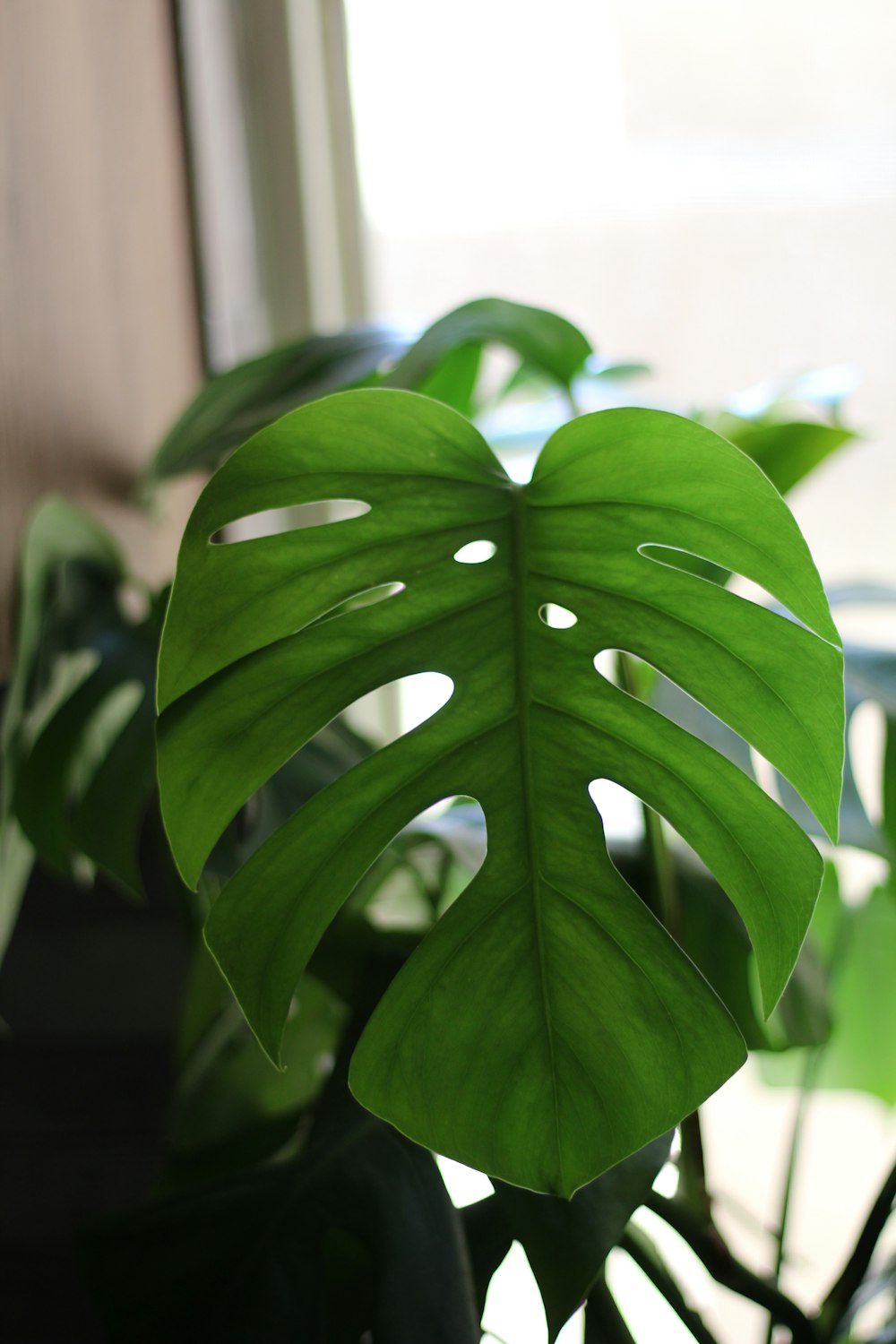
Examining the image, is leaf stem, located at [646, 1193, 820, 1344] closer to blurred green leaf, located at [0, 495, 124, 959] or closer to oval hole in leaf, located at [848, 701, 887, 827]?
blurred green leaf, located at [0, 495, 124, 959]

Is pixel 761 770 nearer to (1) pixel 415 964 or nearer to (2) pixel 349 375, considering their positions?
(2) pixel 349 375

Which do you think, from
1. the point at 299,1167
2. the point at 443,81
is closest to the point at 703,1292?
the point at 299,1167

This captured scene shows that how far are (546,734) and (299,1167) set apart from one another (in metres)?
0.31

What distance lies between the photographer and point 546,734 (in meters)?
0.41

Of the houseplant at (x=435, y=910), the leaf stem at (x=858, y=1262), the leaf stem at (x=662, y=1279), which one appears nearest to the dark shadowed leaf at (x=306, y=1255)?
the houseplant at (x=435, y=910)

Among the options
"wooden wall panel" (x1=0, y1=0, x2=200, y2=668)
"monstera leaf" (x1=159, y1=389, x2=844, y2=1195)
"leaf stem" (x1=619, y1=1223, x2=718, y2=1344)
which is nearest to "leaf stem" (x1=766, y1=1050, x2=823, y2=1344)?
"leaf stem" (x1=619, y1=1223, x2=718, y2=1344)

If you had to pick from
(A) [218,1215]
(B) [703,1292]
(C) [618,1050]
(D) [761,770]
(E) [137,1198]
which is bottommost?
(B) [703,1292]

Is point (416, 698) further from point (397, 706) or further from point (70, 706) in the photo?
point (70, 706)

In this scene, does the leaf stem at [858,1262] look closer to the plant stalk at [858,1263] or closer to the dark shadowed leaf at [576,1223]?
the plant stalk at [858,1263]

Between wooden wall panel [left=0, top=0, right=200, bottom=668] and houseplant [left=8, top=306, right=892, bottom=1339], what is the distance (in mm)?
153

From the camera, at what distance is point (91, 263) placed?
863 millimetres

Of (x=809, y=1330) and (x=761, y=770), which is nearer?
(x=809, y=1330)

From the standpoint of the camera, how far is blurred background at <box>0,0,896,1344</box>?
1089mm

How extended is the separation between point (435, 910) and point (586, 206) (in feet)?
2.77
